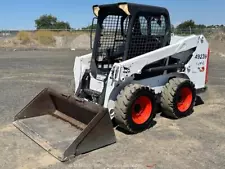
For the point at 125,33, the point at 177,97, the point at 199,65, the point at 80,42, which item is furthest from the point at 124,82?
the point at 80,42

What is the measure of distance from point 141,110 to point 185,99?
1294 millimetres

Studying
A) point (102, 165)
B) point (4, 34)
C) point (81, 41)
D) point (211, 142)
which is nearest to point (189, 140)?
point (211, 142)

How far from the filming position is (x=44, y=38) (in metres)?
34.2

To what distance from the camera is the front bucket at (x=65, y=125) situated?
14.1 feet

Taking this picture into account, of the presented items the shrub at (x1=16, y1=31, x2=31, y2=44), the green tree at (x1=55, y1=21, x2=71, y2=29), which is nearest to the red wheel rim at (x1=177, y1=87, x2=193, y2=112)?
the shrub at (x1=16, y1=31, x2=31, y2=44)

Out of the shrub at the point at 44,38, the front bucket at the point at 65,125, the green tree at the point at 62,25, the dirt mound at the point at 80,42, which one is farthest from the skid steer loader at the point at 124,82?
the green tree at the point at 62,25

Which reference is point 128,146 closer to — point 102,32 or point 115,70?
point 115,70

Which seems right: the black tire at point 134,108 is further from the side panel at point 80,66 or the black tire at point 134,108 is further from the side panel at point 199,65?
the side panel at point 199,65

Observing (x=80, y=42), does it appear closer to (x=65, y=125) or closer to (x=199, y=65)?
(x=199, y=65)

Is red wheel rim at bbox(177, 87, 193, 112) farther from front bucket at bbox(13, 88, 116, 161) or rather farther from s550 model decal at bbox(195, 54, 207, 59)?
front bucket at bbox(13, 88, 116, 161)

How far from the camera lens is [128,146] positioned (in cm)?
459

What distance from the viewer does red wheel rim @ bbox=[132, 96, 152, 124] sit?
507 cm

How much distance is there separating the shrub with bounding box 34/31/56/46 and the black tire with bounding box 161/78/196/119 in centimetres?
2914

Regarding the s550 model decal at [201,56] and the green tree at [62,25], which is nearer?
the s550 model decal at [201,56]
